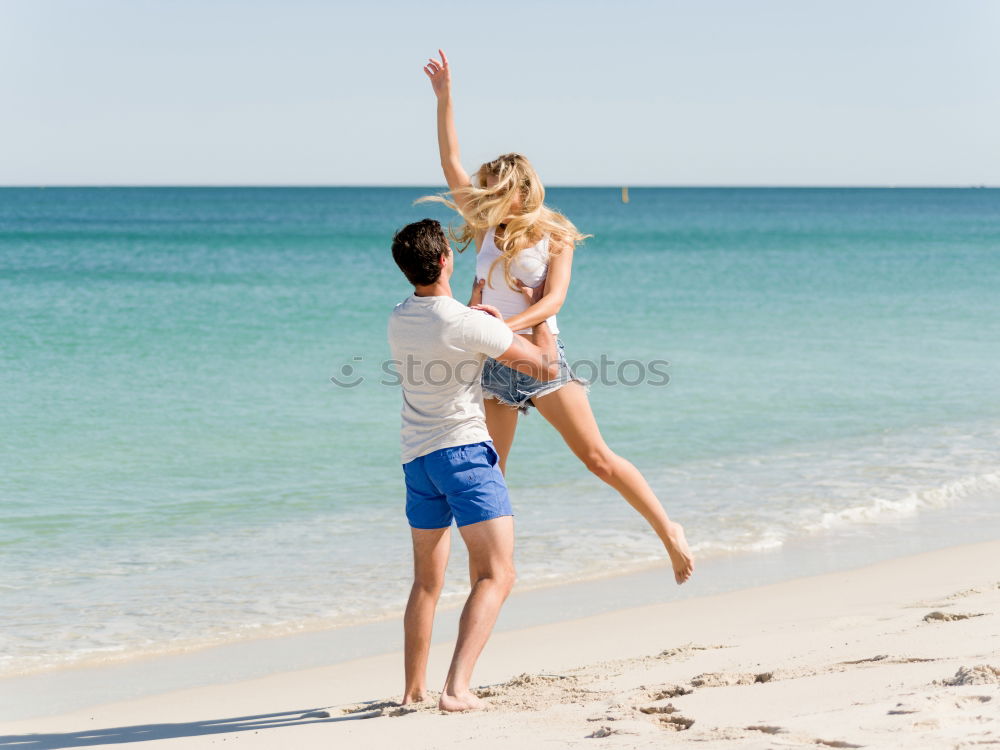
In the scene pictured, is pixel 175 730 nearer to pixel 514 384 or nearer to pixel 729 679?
pixel 514 384

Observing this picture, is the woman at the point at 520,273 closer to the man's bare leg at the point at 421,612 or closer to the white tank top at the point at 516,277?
the white tank top at the point at 516,277

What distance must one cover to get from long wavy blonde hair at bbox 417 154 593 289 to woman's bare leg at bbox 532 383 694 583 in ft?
1.51

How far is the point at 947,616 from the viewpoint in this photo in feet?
14.5

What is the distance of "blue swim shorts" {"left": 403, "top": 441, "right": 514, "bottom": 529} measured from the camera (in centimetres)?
353

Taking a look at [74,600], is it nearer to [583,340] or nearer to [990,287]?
[583,340]

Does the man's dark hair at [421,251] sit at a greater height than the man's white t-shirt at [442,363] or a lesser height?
greater

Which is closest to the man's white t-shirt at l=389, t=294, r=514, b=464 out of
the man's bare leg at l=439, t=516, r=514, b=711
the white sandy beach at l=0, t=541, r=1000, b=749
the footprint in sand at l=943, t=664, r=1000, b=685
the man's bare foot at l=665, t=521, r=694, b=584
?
the man's bare leg at l=439, t=516, r=514, b=711

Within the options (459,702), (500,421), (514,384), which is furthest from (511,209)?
(459,702)

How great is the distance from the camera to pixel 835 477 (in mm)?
8164

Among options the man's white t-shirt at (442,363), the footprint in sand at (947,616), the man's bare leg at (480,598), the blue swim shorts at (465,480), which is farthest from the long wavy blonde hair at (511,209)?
the footprint in sand at (947,616)

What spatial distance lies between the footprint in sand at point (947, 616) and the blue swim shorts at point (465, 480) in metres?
1.98

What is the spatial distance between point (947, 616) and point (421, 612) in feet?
7.18
